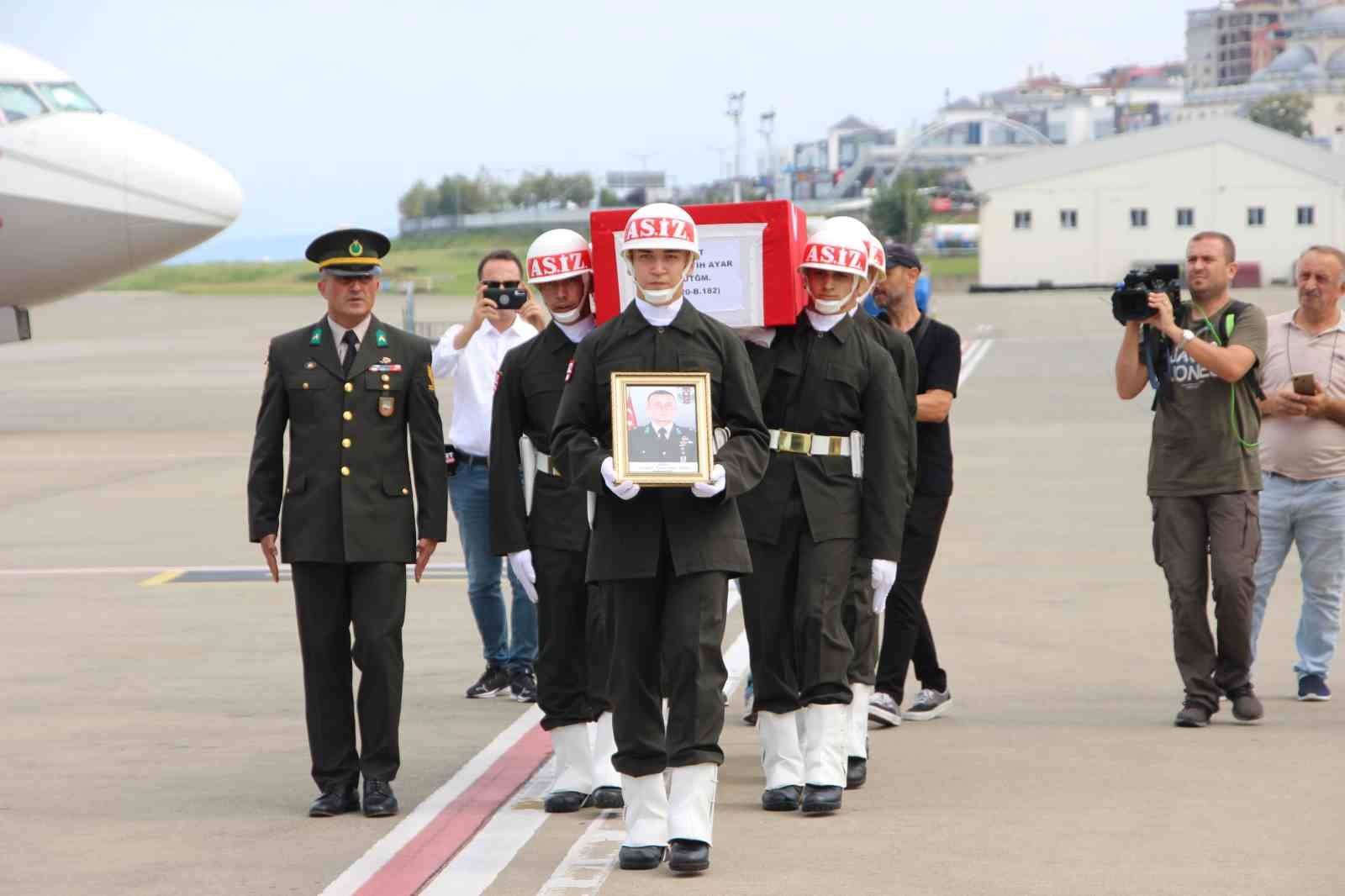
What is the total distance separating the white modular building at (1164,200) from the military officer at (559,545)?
101m

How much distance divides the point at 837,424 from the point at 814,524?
425 millimetres

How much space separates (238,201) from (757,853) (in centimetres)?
2246

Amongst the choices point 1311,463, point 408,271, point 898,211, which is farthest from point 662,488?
point 898,211

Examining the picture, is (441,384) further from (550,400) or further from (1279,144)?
(1279,144)

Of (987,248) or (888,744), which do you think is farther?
(987,248)

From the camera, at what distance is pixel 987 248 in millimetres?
107188

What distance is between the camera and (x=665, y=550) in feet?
21.7

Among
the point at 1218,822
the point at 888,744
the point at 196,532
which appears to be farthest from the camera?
the point at 196,532

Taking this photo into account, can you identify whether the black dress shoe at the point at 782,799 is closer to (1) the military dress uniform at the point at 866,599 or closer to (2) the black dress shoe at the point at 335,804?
(1) the military dress uniform at the point at 866,599

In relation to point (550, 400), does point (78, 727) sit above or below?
below

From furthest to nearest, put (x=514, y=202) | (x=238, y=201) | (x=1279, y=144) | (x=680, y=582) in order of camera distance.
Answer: (x=514, y=202), (x=1279, y=144), (x=238, y=201), (x=680, y=582)


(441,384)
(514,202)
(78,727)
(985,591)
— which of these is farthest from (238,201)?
(514,202)

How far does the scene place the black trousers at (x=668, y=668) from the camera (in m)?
6.58

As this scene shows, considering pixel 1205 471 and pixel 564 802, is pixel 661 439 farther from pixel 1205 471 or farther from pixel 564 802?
pixel 1205 471
